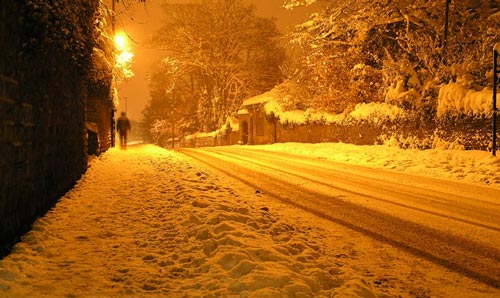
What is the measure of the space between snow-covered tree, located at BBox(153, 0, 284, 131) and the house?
4.35 m

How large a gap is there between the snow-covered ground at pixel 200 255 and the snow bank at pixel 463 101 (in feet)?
34.6

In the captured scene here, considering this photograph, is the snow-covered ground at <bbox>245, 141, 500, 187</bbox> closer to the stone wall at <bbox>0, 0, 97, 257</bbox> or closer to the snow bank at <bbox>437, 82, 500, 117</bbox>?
the snow bank at <bbox>437, 82, 500, 117</bbox>

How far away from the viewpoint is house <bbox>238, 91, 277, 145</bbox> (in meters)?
33.3

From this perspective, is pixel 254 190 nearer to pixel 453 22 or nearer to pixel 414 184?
pixel 414 184

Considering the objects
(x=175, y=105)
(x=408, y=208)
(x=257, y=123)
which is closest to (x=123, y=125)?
(x=408, y=208)

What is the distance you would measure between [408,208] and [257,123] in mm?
28754

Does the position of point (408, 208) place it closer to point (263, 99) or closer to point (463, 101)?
point (463, 101)

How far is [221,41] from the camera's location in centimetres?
3884

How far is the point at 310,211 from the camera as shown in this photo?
24.9 feet

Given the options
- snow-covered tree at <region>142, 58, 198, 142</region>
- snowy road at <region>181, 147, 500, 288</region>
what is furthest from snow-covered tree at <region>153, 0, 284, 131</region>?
snowy road at <region>181, 147, 500, 288</region>

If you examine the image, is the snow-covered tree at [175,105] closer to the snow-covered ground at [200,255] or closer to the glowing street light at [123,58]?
the glowing street light at [123,58]

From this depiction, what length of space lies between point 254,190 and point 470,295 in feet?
19.4

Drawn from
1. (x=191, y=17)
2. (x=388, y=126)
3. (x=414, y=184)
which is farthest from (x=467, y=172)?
(x=191, y=17)

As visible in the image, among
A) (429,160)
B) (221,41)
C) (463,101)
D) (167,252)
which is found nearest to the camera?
(167,252)
